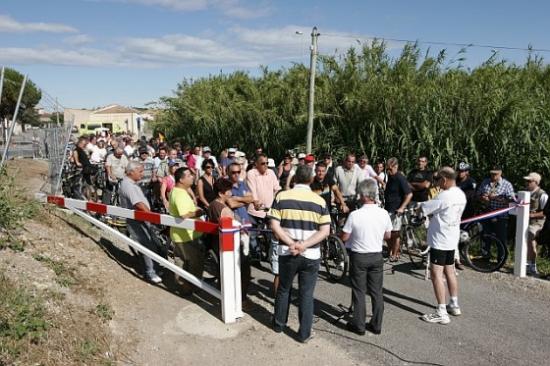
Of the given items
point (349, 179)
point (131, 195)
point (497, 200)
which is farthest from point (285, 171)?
point (131, 195)

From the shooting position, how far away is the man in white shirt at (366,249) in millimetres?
5148

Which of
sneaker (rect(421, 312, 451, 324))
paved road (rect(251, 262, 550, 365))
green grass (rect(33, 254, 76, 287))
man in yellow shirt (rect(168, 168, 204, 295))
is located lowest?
Result: paved road (rect(251, 262, 550, 365))

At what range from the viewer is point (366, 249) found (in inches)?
203

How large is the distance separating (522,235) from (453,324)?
2570mm

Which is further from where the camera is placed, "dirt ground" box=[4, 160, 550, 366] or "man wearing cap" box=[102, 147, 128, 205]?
"man wearing cap" box=[102, 147, 128, 205]

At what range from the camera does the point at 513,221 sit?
9.16 meters

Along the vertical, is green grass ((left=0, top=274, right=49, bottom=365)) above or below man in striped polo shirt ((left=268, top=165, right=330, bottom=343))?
below

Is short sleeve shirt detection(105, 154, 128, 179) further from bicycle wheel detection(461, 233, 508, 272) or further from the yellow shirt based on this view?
bicycle wheel detection(461, 233, 508, 272)

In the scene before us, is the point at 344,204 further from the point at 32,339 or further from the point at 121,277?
the point at 32,339

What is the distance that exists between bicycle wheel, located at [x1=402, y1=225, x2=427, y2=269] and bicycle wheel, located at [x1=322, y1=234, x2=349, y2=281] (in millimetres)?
1454

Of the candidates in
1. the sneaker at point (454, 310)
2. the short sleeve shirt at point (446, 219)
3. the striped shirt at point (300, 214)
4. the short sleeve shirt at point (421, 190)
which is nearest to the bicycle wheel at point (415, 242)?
the short sleeve shirt at point (421, 190)

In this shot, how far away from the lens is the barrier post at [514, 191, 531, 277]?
7.31m

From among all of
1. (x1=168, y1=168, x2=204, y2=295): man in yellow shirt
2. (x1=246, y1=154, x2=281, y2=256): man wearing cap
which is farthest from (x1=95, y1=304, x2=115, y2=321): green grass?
(x1=246, y1=154, x2=281, y2=256): man wearing cap

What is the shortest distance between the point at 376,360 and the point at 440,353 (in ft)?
2.32
